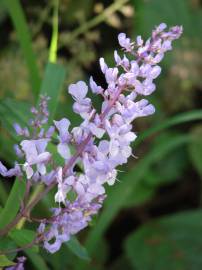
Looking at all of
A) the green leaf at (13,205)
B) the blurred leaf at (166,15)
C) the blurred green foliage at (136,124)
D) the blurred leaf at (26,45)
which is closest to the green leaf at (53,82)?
the blurred green foliage at (136,124)

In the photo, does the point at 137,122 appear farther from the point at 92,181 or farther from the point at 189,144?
the point at 92,181

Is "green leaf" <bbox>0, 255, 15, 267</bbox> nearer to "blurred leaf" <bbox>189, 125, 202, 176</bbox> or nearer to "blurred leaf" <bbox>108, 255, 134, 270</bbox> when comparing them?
"blurred leaf" <bbox>108, 255, 134, 270</bbox>

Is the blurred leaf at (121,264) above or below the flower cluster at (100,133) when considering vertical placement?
below

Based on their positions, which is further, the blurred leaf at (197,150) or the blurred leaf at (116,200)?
the blurred leaf at (197,150)

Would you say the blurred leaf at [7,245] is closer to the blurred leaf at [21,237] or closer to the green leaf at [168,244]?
the blurred leaf at [21,237]

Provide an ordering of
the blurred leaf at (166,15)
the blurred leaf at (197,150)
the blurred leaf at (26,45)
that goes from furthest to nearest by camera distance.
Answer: the blurred leaf at (166,15) < the blurred leaf at (197,150) < the blurred leaf at (26,45)

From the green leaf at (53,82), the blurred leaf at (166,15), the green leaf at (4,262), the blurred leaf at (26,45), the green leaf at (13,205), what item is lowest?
the green leaf at (4,262)

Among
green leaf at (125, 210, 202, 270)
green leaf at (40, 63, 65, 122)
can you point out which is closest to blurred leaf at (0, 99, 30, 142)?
green leaf at (40, 63, 65, 122)
